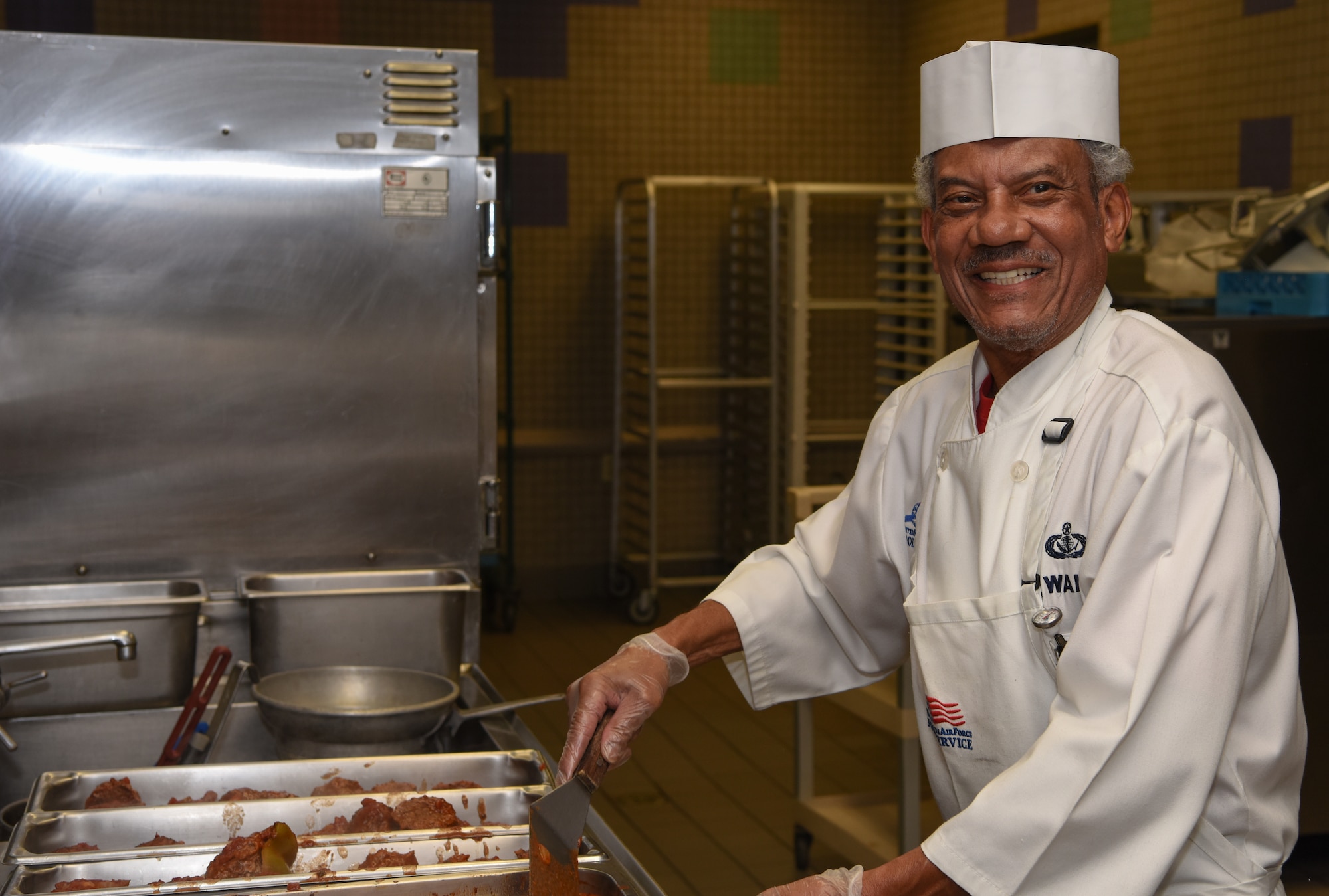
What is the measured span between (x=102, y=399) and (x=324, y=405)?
1.12ft

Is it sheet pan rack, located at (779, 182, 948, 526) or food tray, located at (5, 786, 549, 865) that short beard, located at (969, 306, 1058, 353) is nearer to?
food tray, located at (5, 786, 549, 865)

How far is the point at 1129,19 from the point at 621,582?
296cm

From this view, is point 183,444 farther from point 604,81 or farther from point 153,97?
point 604,81

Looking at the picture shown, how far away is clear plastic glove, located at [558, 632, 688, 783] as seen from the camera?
1352 mm

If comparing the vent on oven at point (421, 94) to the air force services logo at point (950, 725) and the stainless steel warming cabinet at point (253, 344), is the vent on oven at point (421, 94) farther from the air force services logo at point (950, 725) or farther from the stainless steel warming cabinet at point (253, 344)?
the air force services logo at point (950, 725)

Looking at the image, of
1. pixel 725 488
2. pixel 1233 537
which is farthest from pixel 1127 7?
pixel 1233 537

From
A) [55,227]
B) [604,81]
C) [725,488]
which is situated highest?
[604,81]

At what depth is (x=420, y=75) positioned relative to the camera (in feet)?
7.07

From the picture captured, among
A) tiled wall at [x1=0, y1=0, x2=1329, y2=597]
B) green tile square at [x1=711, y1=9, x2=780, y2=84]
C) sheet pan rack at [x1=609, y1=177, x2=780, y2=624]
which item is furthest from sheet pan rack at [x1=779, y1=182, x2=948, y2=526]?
green tile square at [x1=711, y1=9, x2=780, y2=84]

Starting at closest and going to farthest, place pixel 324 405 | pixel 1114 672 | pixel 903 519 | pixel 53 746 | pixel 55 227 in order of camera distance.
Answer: pixel 1114 672 → pixel 903 519 → pixel 53 746 → pixel 55 227 → pixel 324 405

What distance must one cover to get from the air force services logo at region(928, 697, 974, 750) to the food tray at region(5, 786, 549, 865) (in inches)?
17.6

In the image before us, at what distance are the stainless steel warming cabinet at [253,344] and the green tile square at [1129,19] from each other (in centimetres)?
314

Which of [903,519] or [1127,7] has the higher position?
[1127,7]

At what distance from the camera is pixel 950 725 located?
4.43 ft
